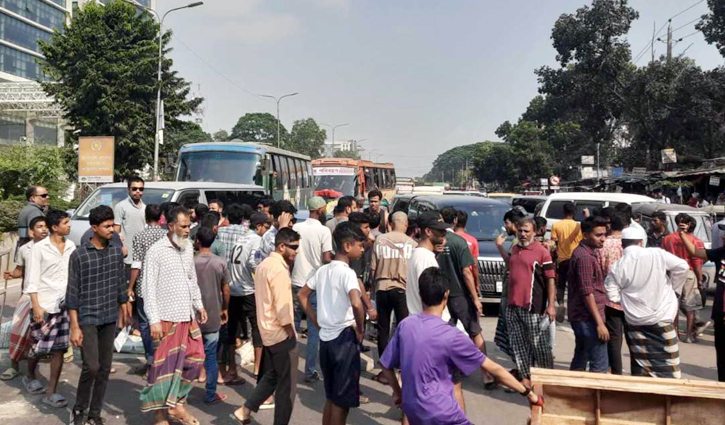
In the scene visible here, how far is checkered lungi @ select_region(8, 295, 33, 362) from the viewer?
6094 mm

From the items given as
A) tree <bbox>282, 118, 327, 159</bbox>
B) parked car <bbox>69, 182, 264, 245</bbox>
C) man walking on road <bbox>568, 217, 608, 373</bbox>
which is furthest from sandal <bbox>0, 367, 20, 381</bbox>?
tree <bbox>282, 118, 327, 159</bbox>

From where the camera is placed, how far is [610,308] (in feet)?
18.4

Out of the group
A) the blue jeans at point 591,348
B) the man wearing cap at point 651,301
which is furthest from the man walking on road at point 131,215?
the man wearing cap at point 651,301

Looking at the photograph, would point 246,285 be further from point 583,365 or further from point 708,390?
point 708,390

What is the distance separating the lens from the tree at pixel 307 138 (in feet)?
282

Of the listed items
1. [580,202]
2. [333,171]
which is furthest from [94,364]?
[333,171]

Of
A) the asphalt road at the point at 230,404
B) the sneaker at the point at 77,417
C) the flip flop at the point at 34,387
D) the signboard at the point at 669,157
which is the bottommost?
the asphalt road at the point at 230,404

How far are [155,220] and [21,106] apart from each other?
4375cm

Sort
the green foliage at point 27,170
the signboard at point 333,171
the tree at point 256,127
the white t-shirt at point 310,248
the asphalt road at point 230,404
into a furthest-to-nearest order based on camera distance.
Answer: the tree at point 256,127 < the signboard at point 333,171 < the green foliage at point 27,170 < the white t-shirt at point 310,248 < the asphalt road at point 230,404

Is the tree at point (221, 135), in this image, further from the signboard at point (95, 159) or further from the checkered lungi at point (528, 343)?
the checkered lungi at point (528, 343)

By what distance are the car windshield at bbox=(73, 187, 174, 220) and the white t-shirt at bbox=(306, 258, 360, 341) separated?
6848mm

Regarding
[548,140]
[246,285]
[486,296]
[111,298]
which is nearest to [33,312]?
[111,298]

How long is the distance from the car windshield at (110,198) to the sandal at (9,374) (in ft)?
14.9

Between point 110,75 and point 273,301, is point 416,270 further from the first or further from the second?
point 110,75
